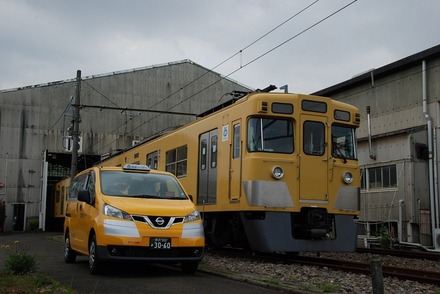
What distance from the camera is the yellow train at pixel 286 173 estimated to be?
1089 centimetres

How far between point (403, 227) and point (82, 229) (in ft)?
41.6

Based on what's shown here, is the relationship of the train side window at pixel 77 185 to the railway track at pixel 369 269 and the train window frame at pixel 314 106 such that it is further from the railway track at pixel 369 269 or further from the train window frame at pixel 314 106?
the train window frame at pixel 314 106

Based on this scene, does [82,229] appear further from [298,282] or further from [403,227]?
[403,227]

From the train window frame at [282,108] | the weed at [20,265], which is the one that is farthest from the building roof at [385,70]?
the weed at [20,265]

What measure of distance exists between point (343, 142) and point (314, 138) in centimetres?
83

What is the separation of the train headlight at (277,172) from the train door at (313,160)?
1.65 feet

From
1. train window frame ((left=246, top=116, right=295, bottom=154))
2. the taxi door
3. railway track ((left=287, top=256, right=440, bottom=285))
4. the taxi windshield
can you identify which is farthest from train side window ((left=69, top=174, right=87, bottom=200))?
railway track ((left=287, top=256, right=440, bottom=285))

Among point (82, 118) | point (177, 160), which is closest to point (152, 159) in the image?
point (177, 160)

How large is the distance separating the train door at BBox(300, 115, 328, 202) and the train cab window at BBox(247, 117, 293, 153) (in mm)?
361

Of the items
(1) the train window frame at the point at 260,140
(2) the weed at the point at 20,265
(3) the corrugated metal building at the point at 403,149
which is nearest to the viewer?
(2) the weed at the point at 20,265

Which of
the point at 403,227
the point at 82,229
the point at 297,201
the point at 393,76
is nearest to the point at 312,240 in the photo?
the point at 297,201

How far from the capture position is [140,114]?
39.9 meters

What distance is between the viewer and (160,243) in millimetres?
8359

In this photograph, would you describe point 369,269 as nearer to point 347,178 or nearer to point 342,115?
point 347,178
